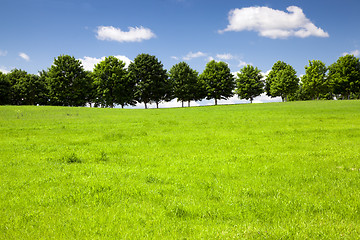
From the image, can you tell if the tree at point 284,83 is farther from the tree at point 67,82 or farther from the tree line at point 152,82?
the tree at point 67,82

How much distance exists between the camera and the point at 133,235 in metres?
4.93

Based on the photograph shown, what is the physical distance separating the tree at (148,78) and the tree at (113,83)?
2388 millimetres

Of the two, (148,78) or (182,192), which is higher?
(148,78)

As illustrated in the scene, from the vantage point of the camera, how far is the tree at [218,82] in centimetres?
7862

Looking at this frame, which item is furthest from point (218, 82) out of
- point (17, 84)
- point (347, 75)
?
point (17, 84)

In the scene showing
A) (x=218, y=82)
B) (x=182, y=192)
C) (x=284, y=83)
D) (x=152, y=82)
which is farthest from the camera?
(x=218, y=82)

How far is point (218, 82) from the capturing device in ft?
260

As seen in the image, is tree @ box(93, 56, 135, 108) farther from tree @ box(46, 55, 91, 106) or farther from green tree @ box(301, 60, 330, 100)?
Result: green tree @ box(301, 60, 330, 100)

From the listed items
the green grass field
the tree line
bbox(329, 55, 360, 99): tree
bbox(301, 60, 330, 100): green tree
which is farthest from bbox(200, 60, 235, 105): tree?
the green grass field

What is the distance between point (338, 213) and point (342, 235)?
3.69ft

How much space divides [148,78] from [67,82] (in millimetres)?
26209

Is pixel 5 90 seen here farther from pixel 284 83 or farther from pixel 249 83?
pixel 284 83

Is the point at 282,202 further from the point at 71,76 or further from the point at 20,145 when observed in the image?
the point at 71,76

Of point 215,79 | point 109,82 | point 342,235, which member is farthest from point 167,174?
point 215,79
